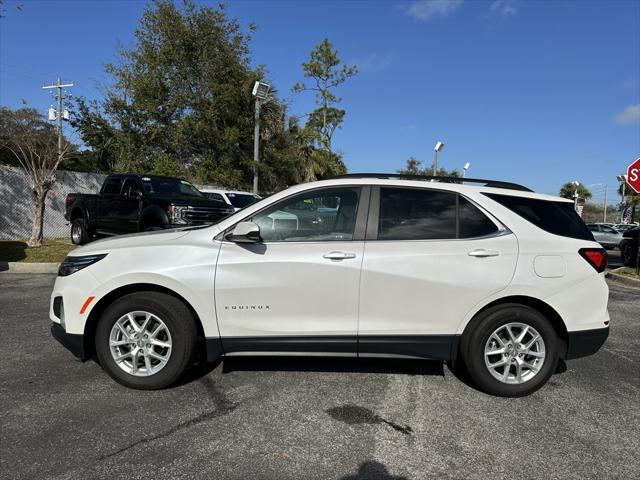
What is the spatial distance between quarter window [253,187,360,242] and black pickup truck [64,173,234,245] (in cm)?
602

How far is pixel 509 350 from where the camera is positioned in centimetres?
387

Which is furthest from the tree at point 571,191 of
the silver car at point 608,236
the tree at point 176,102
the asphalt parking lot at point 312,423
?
the asphalt parking lot at point 312,423

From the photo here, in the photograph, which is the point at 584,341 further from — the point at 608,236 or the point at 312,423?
the point at 608,236

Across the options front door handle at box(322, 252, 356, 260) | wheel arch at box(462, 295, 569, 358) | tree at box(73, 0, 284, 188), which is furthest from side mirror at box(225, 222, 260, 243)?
tree at box(73, 0, 284, 188)

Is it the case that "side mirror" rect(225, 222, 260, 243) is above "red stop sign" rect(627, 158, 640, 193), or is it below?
below

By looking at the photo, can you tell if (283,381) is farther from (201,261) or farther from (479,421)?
(479,421)

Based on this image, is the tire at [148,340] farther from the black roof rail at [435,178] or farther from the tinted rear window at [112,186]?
the tinted rear window at [112,186]

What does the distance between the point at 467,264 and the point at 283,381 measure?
74.9 inches

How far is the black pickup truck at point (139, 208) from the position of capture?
10.6 metres

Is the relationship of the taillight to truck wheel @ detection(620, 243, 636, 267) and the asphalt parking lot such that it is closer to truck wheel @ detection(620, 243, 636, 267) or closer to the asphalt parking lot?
the asphalt parking lot

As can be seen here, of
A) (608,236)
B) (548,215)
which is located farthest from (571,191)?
(548,215)

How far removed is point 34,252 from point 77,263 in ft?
29.8

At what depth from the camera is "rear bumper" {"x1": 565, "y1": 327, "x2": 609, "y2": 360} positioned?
389cm

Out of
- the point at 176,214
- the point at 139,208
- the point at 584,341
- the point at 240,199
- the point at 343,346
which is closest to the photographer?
the point at 343,346
